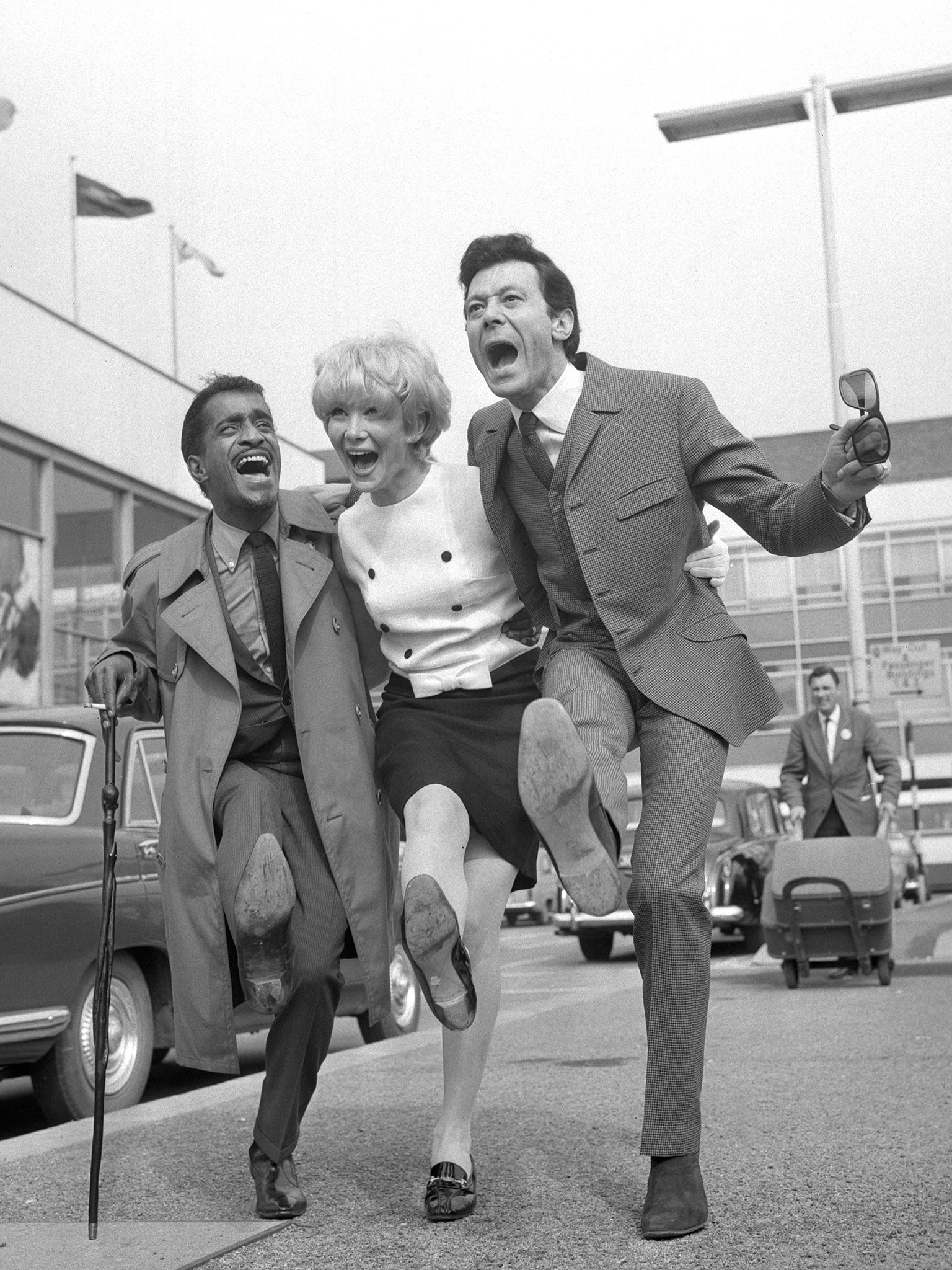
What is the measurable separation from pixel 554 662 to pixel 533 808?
1.93 ft

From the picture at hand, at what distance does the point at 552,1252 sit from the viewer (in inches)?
138

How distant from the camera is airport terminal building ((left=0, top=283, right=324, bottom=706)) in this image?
23266 millimetres

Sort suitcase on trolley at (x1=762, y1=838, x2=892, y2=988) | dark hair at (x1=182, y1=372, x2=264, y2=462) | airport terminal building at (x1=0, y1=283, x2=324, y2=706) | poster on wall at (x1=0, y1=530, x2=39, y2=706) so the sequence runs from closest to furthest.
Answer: dark hair at (x1=182, y1=372, x2=264, y2=462)
suitcase on trolley at (x1=762, y1=838, x2=892, y2=988)
poster on wall at (x1=0, y1=530, x2=39, y2=706)
airport terminal building at (x1=0, y1=283, x2=324, y2=706)

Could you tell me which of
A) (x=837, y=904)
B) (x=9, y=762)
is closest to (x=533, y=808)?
(x=9, y=762)

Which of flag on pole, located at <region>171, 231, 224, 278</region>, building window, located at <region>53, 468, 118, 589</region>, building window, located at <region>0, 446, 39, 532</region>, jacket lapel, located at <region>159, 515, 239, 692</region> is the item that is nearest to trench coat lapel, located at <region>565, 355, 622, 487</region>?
jacket lapel, located at <region>159, 515, 239, 692</region>

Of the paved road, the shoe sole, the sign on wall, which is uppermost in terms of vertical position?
the sign on wall

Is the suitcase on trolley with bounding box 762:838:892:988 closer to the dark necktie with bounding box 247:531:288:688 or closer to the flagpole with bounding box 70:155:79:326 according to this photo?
the dark necktie with bounding box 247:531:288:688

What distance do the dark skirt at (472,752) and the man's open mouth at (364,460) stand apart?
526 mm

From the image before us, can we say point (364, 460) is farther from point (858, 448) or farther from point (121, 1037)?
point (121, 1037)

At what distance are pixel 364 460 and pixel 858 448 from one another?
1238 millimetres

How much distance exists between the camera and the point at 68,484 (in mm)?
25219

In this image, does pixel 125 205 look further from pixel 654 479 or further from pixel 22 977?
pixel 654 479

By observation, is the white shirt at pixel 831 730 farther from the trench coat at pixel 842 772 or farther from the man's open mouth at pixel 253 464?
the man's open mouth at pixel 253 464

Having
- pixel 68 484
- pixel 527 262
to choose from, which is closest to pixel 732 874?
pixel 68 484
